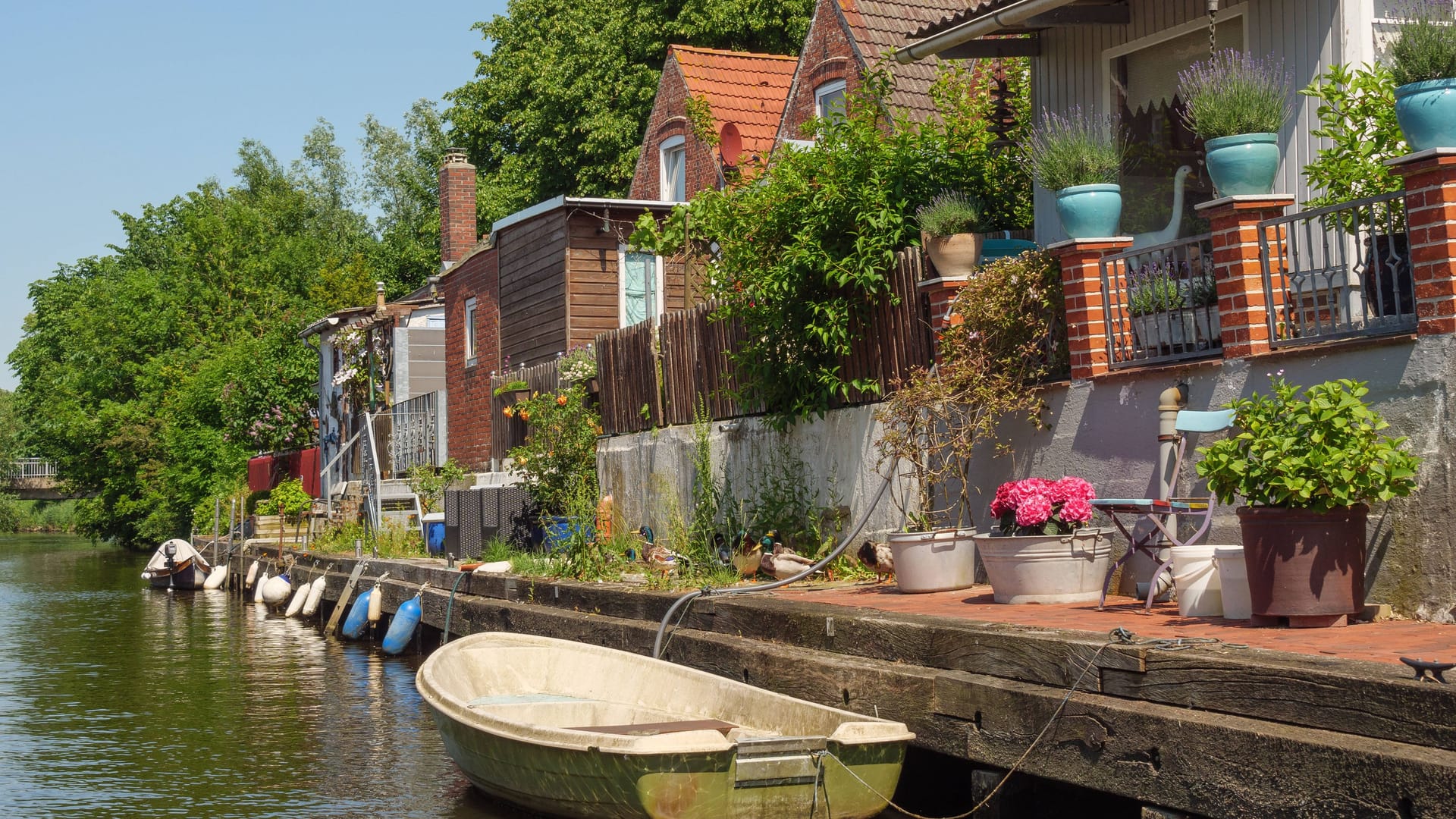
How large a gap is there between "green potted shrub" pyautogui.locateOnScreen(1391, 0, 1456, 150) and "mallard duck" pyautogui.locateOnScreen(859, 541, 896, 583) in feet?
16.8

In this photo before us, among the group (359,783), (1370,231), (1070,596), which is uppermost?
(1370,231)

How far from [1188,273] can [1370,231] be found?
62.7 inches

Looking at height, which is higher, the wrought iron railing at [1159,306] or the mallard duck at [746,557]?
the wrought iron railing at [1159,306]

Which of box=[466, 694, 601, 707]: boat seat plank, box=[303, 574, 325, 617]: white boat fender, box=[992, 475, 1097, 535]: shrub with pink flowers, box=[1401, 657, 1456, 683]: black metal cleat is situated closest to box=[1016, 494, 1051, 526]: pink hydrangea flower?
box=[992, 475, 1097, 535]: shrub with pink flowers

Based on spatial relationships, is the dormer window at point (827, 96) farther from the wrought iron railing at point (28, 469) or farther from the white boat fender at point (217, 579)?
the wrought iron railing at point (28, 469)

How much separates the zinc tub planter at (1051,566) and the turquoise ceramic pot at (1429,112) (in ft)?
9.79

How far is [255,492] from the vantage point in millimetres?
40375

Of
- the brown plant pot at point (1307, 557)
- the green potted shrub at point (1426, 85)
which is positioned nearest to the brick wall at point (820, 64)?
the green potted shrub at point (1426, 85)

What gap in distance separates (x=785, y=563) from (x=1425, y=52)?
20.9 ft

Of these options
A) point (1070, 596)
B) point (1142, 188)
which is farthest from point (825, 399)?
point (1070, 596)

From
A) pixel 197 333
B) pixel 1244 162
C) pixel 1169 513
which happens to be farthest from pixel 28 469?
pixel 1244 162

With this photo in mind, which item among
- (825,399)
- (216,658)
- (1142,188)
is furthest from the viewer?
(216,658)

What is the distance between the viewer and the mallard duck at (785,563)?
11891mm

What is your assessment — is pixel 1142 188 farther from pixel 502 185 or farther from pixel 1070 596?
pixel 502 185
